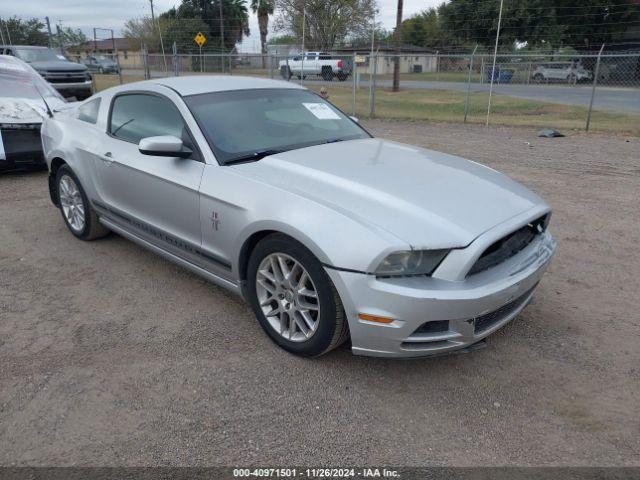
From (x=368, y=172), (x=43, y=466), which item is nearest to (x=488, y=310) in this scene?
(x=368, y=172)

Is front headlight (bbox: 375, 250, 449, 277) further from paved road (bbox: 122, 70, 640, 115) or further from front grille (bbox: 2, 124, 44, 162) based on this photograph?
paved road (bbox: 122, 70, 640, 115)

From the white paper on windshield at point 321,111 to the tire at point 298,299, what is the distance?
1.60m

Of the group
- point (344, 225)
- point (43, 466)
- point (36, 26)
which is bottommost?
point (43, 466)

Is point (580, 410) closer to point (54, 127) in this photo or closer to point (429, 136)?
point (54, 127)

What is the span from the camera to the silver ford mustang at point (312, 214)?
2523 millimetres

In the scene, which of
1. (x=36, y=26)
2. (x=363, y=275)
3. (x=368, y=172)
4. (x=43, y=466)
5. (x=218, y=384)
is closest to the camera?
(x=43, y=466)

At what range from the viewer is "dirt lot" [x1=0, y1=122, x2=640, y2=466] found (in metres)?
2.38

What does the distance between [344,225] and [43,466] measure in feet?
5.71

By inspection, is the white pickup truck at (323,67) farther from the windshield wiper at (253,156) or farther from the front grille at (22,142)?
the windshield wiper at (253,156)

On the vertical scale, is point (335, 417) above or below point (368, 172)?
below

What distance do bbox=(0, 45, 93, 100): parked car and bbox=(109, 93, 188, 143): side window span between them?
12645 mm

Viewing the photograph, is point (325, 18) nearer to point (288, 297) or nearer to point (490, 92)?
point (490, 92)

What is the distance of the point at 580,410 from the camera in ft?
8.63

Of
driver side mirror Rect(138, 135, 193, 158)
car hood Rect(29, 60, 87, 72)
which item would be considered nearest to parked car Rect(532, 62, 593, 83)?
car hood Rect(29, 60, 87, 72)
